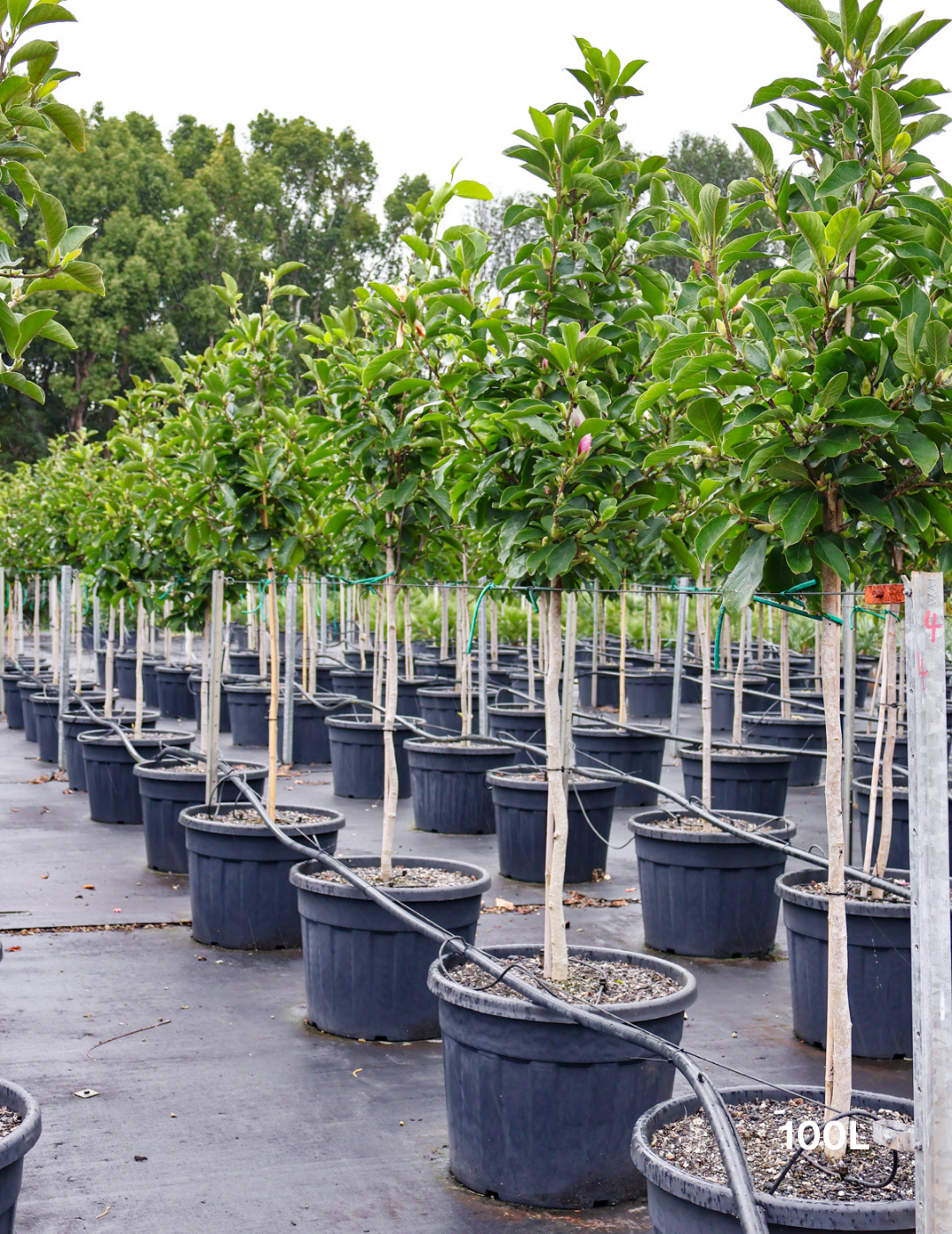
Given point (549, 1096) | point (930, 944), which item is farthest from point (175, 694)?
point (930, 944)

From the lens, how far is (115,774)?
9102 mm

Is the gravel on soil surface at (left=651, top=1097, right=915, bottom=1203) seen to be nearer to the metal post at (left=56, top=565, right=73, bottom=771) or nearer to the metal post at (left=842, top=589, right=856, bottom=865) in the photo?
the metal post at (left=842, top=589, right=856, bottom=865)

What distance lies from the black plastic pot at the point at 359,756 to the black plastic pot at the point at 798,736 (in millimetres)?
3405

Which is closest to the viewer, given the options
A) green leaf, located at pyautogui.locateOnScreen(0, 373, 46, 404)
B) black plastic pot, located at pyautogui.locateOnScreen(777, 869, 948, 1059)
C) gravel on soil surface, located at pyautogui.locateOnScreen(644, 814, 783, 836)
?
green leaf, located at pyautogui.locateOnScreen(0, 373, 46, 404)

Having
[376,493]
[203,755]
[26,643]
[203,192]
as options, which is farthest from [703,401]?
[203,192]

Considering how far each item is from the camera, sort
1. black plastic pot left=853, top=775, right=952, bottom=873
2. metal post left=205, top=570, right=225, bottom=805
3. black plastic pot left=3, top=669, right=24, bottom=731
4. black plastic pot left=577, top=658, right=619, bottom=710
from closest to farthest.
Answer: metal post left=205, top=570, right=225, bottom=805, black plastic pot left=853, top=775, right=952, bottom=873, black plastic pot left=3, top=669, right=24, bottom=731, black plastic pot left=577, top=658, right=619, bottom=710

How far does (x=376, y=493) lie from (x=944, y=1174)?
12.8 ft

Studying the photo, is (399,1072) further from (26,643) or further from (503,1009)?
(26,643)

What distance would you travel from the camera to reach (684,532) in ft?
14.6

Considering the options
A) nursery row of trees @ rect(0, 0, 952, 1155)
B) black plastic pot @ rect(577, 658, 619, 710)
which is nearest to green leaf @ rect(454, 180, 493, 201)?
nursery row of trees @ rect(0, 0, 952, 1155)

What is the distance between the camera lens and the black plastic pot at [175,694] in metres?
16.0

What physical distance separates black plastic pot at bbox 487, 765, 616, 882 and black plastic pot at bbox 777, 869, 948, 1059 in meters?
2.61

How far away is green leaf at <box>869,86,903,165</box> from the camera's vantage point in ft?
8.88

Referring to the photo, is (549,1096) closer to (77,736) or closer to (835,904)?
(835,904)
